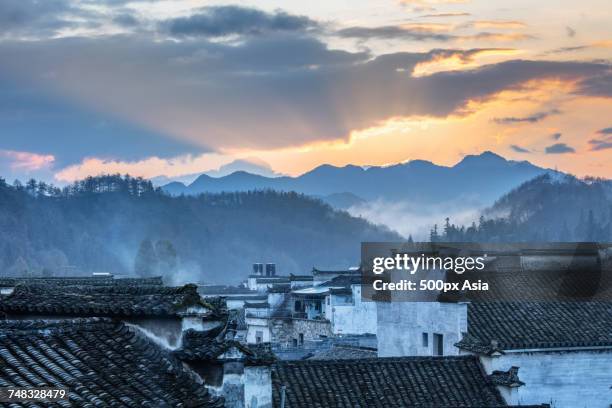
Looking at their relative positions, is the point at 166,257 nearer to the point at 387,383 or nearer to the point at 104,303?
the point at 387,383

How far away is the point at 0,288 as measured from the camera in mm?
36438

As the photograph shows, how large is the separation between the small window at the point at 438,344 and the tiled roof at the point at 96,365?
1952 centimetres

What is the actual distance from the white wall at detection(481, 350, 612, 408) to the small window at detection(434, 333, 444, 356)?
3437mm

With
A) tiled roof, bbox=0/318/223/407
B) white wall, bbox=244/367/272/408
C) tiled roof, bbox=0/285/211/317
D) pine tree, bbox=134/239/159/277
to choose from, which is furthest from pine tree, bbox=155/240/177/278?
tiled roof, bbox=0/318/223/407

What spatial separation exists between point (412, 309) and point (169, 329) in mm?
21032

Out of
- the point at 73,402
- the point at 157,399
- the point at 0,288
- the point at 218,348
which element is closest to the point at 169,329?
the point at 218,348

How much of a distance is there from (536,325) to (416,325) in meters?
4.70

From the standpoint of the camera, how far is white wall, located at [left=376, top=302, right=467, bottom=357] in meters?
36.2

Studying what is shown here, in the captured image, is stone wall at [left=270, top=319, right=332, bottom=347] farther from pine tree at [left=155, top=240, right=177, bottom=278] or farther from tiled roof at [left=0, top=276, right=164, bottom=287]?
pine tree at [left=155, top=240, right=177, bottom=278]

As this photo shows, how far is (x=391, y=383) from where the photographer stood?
31281 millimetres

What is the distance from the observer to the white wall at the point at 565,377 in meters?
34.7

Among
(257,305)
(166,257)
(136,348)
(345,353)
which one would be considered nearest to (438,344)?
(345,353)

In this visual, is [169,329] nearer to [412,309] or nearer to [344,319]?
[412,309]

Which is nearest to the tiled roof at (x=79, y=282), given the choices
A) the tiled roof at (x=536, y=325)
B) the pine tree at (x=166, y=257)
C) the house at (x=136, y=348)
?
the tiled roof at (x=536, y=325)
